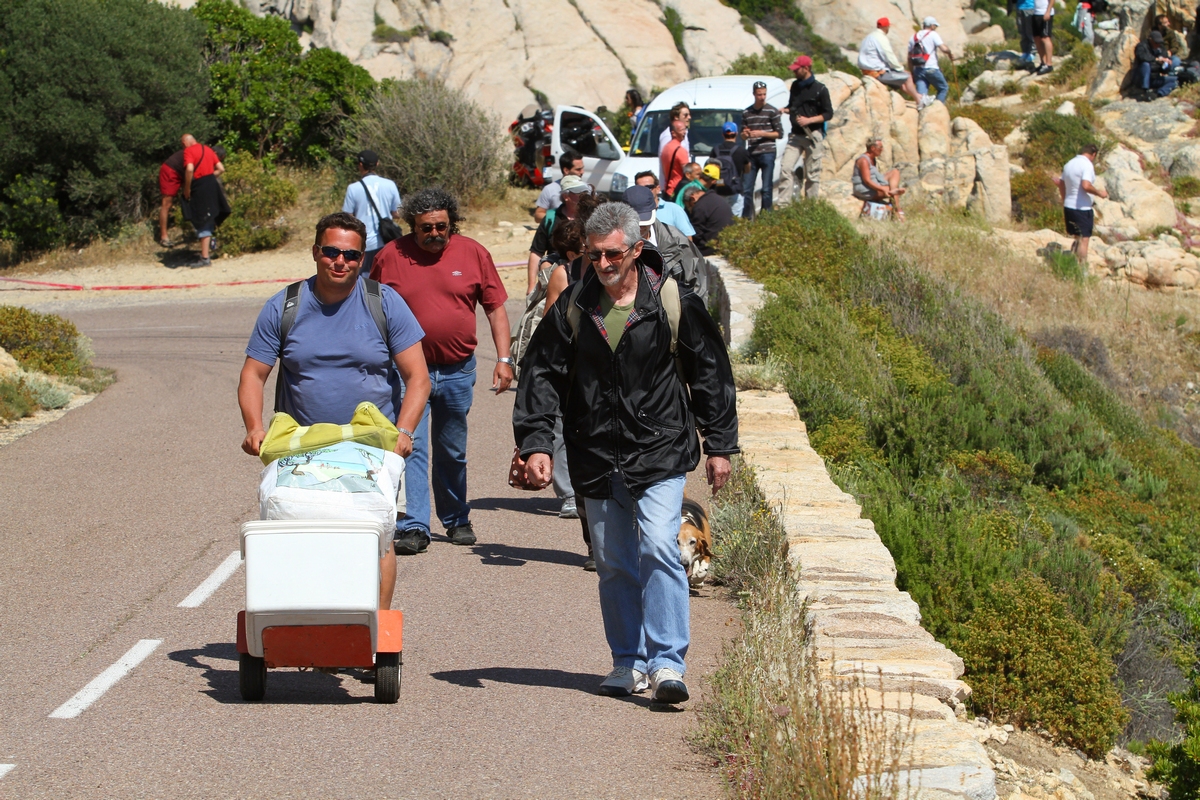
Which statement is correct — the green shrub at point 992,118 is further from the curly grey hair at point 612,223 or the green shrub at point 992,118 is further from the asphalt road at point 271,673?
the curly grey hair at point 612,223

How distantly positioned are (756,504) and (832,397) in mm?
3998

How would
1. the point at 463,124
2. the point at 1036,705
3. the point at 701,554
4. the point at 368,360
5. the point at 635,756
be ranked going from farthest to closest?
1. the point at 463,124
2. the point at 701,554
3. the point at 1036,705
4. the point at 368,360
5. the point at 635,756

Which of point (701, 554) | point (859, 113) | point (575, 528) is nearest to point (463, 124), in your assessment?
point (859, 113)

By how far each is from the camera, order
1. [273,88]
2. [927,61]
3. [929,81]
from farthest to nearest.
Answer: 1. [929,81]
2. [927,61]
3. [273,88]

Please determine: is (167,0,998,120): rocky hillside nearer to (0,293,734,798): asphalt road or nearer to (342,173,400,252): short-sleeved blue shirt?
(342,173,400,252): short-sleeved blue shirt

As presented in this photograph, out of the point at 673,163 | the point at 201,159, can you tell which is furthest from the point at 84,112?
the point at 673,163

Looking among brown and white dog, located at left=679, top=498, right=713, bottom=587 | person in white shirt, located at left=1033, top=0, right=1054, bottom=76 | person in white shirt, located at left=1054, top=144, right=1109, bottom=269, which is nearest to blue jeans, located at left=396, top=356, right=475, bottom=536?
brown and white dog, located at left=679, top=498, right=713, bottom=587

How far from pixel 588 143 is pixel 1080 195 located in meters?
8.32

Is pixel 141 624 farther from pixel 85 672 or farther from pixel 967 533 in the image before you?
pixel 967 533

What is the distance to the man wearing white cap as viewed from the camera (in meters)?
26.6

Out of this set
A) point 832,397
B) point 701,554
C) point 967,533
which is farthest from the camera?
point 832,397

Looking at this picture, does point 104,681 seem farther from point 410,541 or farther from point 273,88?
point 273,88

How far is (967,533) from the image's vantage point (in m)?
8.20

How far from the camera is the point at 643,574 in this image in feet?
17.0
